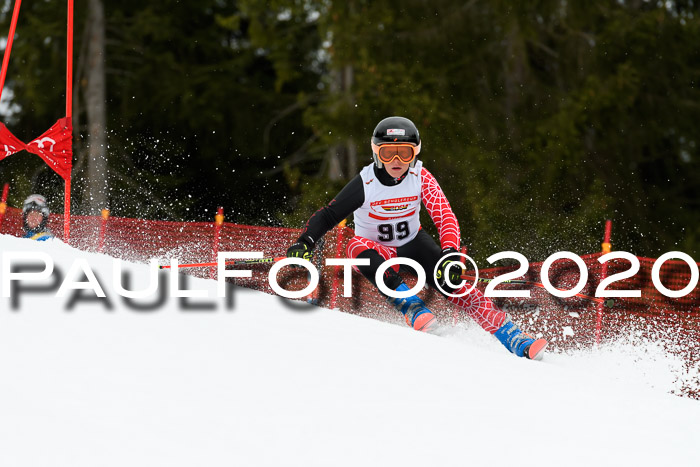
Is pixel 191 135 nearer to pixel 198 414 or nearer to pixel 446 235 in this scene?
pixel 446 235

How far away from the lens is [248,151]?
2147 centimetres

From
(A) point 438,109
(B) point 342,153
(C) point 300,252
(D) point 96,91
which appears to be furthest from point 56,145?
(D) point 96,91

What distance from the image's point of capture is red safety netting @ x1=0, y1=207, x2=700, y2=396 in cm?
803

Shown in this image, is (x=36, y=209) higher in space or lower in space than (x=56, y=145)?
lower

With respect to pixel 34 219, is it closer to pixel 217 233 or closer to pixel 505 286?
pixel 217 233

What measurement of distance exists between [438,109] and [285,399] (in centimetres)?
1092

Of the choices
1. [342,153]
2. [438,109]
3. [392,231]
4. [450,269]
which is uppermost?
[438,109]

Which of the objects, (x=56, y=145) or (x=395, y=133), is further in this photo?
(x=56, y=145)

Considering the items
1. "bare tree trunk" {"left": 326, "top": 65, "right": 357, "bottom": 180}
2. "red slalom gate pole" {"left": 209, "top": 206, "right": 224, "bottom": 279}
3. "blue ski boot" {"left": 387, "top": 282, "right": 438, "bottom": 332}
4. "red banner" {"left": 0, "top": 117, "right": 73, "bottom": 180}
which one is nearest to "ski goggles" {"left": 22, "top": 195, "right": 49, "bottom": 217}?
"red banner" {"left": 0, "top": 117, "right": 73, "bottom": 180}

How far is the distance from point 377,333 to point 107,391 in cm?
209

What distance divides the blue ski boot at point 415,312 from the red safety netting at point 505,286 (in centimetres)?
205

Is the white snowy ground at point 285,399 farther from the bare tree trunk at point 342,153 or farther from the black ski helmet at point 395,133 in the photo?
the bare tree trunk at point 342,153

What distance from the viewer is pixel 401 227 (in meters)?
6.14

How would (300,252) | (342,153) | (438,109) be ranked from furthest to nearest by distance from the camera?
(342,153)
(438,109)
(300,252)
